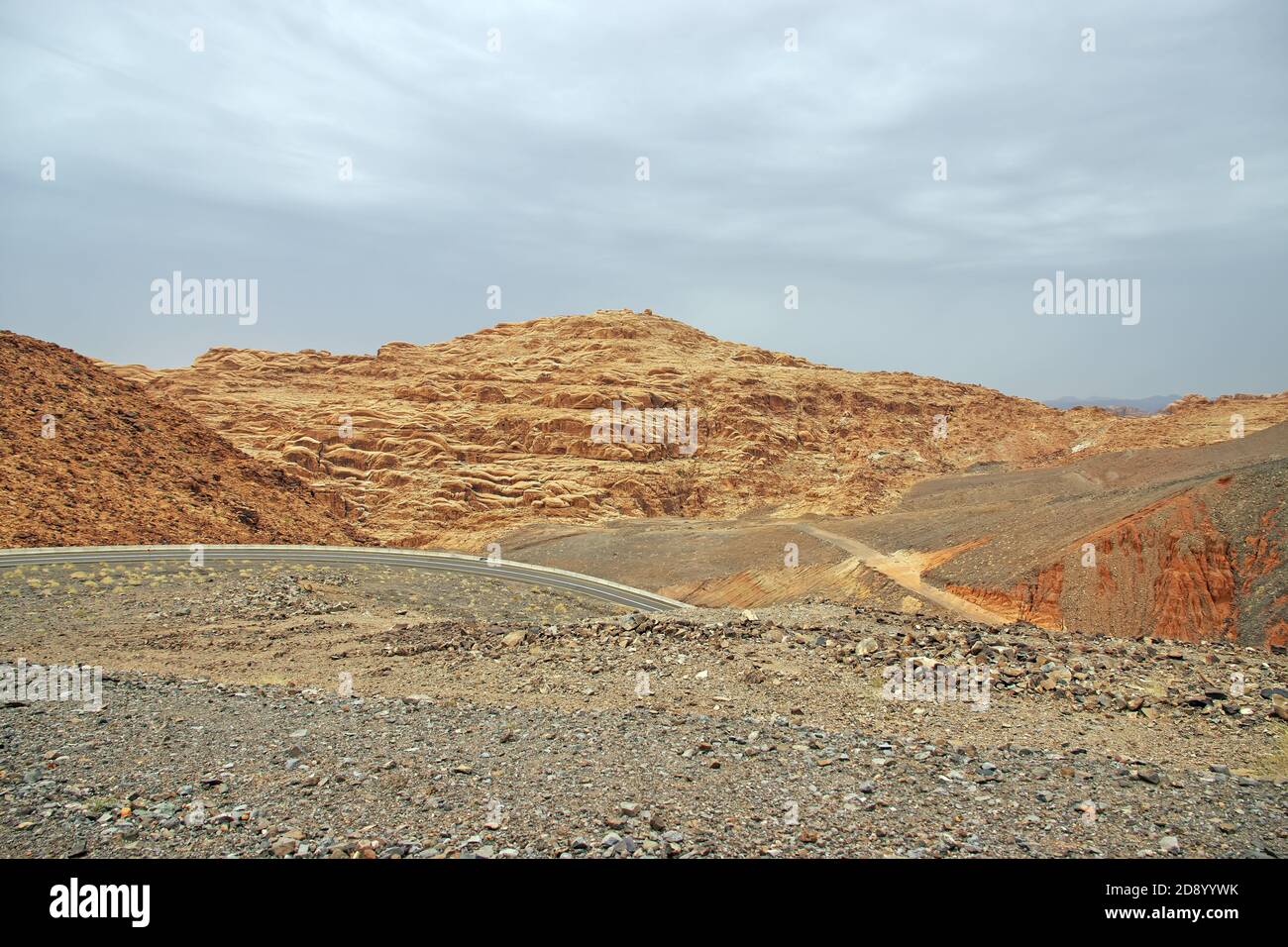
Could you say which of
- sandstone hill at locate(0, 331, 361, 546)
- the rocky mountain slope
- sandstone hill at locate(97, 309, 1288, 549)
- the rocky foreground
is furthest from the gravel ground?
sandstone hill at locate(97, 309, 1288, 549)

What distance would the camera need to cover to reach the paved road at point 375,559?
30828mm

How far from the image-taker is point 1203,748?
8734mm

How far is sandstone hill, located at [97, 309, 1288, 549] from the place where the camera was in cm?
5725

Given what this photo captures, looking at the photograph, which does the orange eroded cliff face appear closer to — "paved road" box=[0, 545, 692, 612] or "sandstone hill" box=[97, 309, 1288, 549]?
"paved road" box=[0, 545, 692, 612]

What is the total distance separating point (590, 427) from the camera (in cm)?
6631

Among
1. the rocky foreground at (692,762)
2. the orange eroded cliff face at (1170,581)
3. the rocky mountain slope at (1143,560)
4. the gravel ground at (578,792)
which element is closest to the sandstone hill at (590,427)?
the rocky mountain slope at (1143,560)

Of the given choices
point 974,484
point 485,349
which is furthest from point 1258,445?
point 485,349

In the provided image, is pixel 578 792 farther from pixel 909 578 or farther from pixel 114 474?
pixel 114 474

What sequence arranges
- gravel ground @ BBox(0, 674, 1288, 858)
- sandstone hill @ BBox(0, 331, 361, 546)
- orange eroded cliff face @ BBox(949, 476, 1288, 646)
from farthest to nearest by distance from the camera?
sandstone hill @ BBox(0, 331, 361, 546) → orange eroded cliff face @ BBox(949, 476, 1288, 646) → gravel ground @ BBox(0, 674, 1288, 858)

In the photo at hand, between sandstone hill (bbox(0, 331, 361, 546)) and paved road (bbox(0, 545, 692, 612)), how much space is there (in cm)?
261

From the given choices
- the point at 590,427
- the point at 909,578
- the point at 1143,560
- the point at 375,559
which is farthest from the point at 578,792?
the point at 590,427
